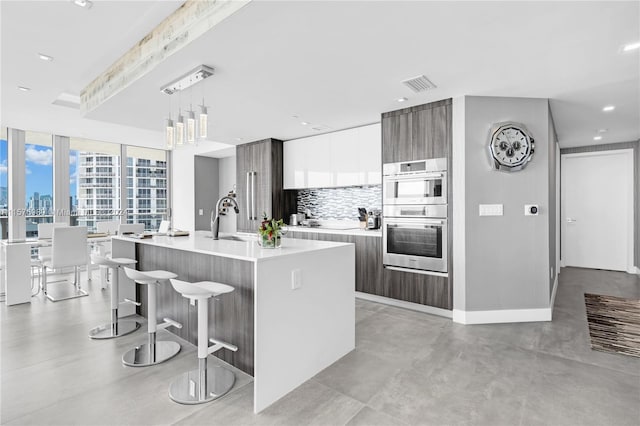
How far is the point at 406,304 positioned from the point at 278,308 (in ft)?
7.81

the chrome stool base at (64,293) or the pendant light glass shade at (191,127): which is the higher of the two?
the pendant light glass shade at (191,127)

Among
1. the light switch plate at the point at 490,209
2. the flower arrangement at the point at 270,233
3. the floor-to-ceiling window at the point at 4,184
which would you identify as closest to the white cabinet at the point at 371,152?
the light switch plate at the point at 490,209

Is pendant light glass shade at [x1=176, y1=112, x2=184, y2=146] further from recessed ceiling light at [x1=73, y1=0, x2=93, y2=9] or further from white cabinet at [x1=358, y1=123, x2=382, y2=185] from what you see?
white cabinet at [x1=358, y1=123, x2=382, y2=185]

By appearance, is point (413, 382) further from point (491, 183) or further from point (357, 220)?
A: point (357, 220)

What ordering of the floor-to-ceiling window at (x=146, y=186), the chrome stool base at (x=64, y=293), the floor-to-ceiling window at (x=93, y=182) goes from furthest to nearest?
the floor-to-ceiling window at (x=146, y=186)
the floor-to-ceiling window at (x=93, y=182)
the chrome stool base at (x=64, y=293)

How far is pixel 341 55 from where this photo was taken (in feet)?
8.27

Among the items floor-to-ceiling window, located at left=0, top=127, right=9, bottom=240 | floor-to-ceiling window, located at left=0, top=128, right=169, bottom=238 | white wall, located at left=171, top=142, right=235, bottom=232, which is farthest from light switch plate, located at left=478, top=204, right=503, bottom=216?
floor-to-ceiling window, located at left=0, top=127, right=9, bottom=240

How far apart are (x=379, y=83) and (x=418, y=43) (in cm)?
80

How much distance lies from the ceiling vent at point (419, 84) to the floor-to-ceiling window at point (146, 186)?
262 inches

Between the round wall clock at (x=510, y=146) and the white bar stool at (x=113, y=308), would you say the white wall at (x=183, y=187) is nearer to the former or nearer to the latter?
the white bar stool at (x=113, y=308)

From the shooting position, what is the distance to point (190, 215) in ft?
24.4

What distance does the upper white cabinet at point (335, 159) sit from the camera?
4582 millimetres

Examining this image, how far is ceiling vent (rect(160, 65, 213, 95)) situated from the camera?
2.67 meters

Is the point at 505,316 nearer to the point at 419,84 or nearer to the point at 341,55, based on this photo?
the point at 419,84
